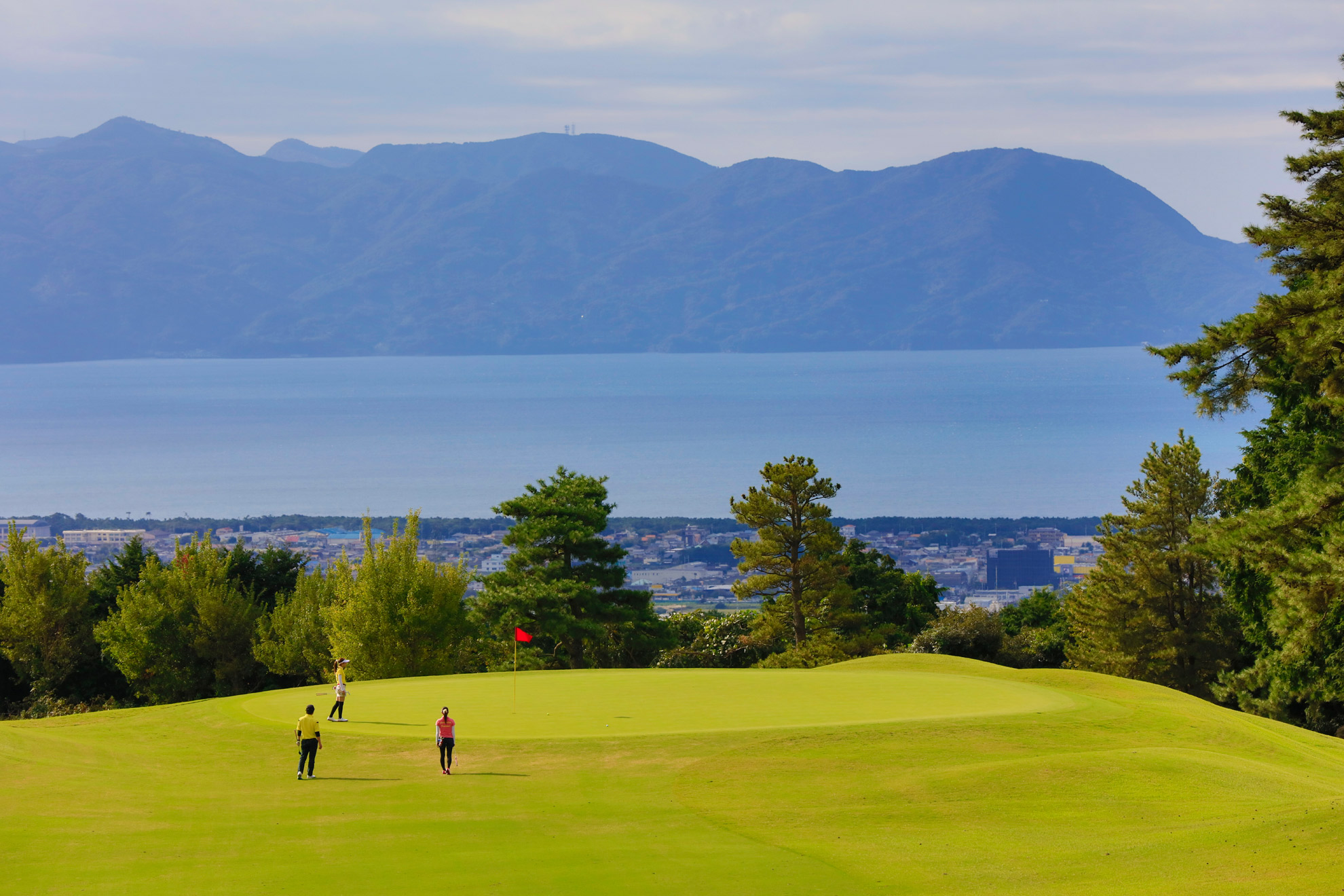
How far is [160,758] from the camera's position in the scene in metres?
18.0

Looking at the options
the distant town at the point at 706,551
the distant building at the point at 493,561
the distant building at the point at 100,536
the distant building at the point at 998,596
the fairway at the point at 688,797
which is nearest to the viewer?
the fairway at the point at 688,797

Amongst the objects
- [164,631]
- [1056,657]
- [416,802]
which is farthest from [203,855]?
[1056,657]

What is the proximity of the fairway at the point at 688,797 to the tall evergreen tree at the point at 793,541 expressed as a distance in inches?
614

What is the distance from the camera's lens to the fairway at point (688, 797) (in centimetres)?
1211

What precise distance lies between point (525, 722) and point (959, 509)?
6066 inches

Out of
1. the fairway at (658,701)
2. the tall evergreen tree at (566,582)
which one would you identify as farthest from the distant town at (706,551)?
the fairway at (658,701)

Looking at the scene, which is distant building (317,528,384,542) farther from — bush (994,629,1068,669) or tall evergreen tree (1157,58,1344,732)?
tall evergreen tree (1157,58,1344,732)

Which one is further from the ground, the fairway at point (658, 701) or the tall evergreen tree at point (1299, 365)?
the tall evergreen tree at point (1299, 365)

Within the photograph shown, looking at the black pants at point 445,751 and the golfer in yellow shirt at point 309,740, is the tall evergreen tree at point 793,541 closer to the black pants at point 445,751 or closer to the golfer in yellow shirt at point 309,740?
the black pants at point 445,751

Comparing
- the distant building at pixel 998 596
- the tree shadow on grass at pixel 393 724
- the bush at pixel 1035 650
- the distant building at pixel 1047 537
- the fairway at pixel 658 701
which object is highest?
the distant building at pixel 1047 537

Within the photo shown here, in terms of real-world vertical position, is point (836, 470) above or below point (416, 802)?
above

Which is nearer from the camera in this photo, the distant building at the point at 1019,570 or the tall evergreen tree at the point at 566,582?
the tall evergreen tree at the point at 566,582

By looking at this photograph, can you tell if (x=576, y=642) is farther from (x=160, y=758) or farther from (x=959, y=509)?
(x=959, y=509)

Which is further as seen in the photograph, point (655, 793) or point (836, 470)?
point (836, 470)
